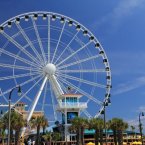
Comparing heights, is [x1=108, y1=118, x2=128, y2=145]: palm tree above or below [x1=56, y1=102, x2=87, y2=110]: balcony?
below

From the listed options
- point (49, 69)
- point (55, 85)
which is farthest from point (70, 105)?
point (49, 69)

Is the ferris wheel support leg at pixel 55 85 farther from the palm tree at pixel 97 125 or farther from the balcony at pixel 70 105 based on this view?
the balcony at pixel 70 105

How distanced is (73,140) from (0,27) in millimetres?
37258

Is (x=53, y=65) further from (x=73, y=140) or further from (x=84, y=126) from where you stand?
(x=73, y=140)

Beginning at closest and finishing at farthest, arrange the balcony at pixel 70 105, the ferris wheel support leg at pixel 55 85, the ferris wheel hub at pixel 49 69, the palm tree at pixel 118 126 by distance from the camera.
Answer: the ferris wheel hub at pixel 49 69, the palm tree at pixel 118 126, the ferris wheel support leg at pixel 55 85, the balcony at pixel 70 105

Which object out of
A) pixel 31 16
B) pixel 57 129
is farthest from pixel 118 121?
pixel 57 129

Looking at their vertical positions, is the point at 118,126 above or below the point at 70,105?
below

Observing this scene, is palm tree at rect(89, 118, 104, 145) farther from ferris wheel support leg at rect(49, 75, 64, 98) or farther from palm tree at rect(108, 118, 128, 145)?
ferris wheel support leg at rect(49, 75, 64, 98)

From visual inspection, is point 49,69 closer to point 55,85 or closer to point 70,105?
point 55,85

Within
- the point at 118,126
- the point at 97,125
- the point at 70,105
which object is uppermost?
the point at 70,105

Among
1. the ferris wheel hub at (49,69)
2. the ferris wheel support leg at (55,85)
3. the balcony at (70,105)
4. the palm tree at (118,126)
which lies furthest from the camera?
the balcony at (70,105)

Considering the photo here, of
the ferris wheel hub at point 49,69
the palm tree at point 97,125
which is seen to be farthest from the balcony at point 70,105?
the ferris wheel hub at point 49,69

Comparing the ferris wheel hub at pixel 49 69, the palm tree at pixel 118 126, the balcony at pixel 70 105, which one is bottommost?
the palm tree at pixel 118 126

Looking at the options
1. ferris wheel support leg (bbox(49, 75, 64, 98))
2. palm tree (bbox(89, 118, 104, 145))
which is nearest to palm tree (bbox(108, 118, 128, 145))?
palm tree (bbox(89, 118, 104, 145))
